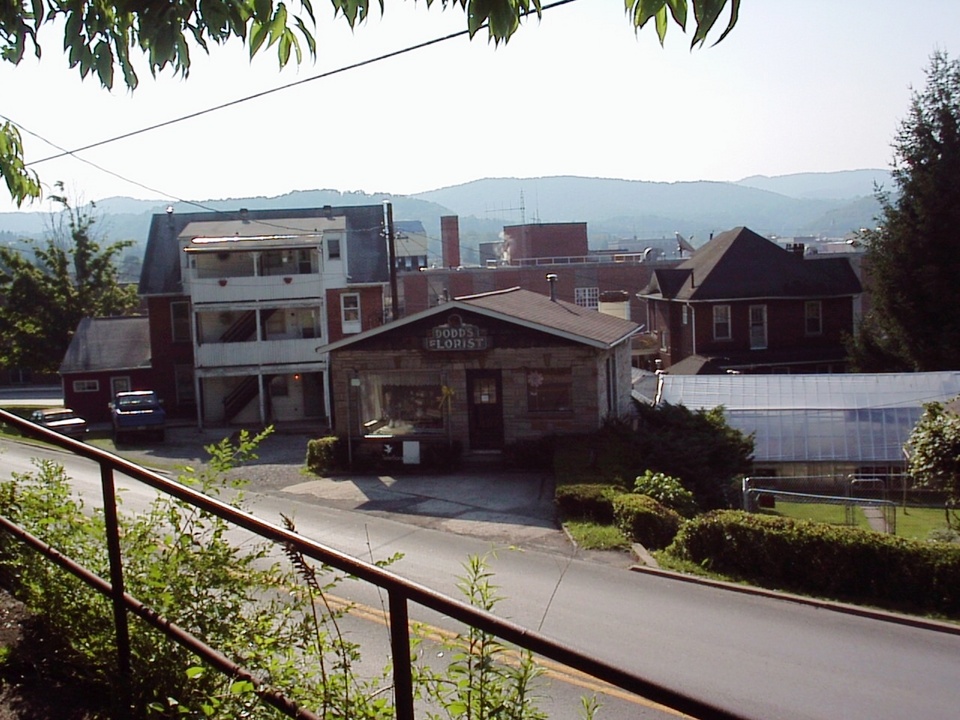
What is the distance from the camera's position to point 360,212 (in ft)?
172

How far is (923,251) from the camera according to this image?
40625 millimetres

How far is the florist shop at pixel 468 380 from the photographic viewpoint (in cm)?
2753

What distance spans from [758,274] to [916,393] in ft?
59.4

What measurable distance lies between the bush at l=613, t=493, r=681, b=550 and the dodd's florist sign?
9.41 meters

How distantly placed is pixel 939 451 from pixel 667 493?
5.38 meters

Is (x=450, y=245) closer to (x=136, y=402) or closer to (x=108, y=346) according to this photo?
(x=108, y=346)

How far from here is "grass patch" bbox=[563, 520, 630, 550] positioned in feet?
62.1

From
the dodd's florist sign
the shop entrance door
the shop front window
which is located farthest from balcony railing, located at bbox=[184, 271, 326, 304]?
the shop entrance door

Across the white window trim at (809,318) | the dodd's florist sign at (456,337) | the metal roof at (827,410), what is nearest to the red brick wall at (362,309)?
the dodd's florist sign at (456,337)

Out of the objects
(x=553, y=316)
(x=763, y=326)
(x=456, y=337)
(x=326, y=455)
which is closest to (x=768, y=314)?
(x=763, y=326)

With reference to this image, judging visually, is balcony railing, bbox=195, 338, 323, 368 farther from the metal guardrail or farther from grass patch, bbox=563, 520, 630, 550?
the metal guardrail

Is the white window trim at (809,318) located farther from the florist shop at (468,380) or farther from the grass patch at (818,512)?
the grass patch at (818,512)

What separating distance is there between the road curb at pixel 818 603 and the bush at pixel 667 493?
409 cm

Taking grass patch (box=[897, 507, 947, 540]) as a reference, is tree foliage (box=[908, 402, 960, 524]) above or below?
above
